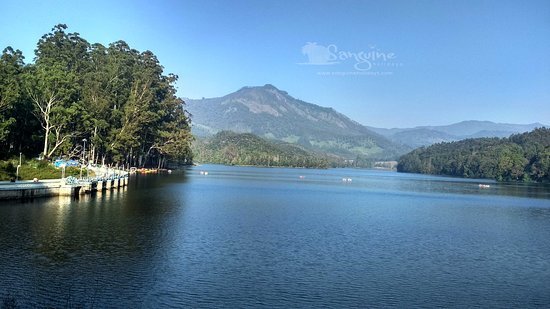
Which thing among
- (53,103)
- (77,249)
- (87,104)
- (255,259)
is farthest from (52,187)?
(87,104)

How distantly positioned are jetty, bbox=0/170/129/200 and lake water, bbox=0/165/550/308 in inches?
93.1

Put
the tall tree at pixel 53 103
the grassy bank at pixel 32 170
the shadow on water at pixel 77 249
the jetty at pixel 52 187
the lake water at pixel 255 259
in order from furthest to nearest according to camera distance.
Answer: the tall tree at pixel 53 103 → the grassy bank at pixel 32 170 → the jetty at pixel 52 187 → the lake water at pixel 255 259 → the shadow on water at pixel 77 249

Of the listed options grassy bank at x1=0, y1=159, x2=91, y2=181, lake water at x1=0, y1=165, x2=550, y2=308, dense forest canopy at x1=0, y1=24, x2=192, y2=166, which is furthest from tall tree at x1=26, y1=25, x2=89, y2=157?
lake water at x1=0, y1=165, x2=550, y2=308

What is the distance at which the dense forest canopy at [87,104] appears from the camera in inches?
2699

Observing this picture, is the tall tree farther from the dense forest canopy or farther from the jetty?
the jetty

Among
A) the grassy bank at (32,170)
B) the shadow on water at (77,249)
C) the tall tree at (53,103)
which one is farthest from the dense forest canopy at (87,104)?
the shadow on water at (77,249)

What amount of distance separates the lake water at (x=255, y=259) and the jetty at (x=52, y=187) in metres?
2.37

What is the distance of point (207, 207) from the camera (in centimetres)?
5234

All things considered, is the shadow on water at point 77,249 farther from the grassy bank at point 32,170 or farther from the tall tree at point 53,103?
the tall tree at point 53,103

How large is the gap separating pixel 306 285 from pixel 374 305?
11.8 ft

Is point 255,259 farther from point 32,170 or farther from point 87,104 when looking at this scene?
point 87,104

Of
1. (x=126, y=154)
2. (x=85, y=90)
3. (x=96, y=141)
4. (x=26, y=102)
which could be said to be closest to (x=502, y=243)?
(x=26, y=102)

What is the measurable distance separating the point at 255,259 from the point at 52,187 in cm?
3282

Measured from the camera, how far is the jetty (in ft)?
148
